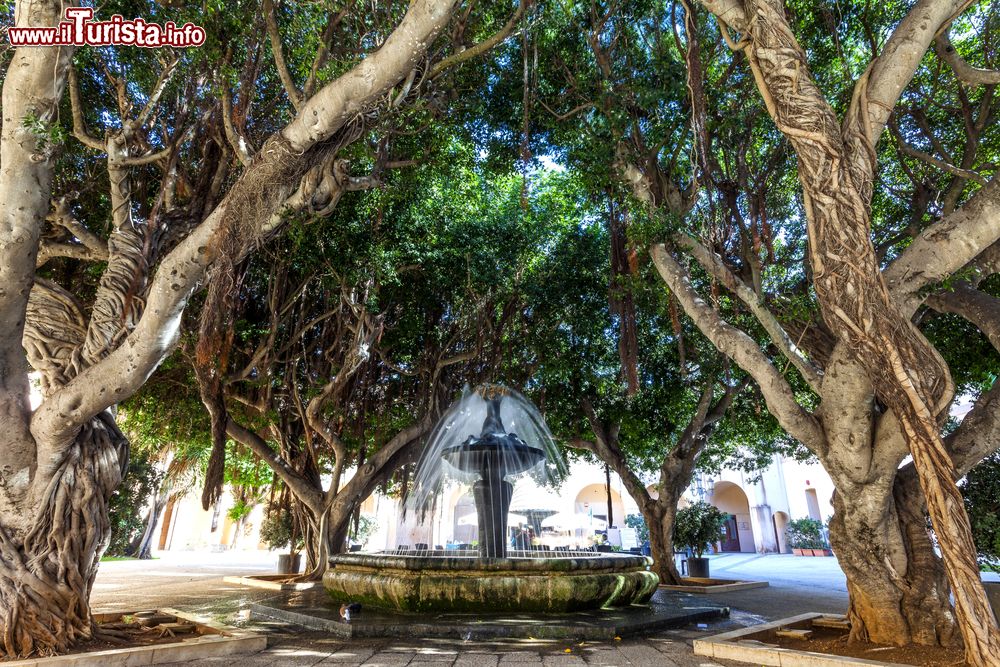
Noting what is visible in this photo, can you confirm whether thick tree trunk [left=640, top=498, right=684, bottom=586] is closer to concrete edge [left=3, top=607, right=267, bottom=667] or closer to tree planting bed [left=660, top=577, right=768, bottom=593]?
tree planting bed [left=660, top=577, right=768, bottom=593]

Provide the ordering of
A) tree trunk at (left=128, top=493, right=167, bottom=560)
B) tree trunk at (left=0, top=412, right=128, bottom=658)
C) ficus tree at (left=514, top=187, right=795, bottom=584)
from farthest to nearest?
tree trunk at (left=128, top=493, right=167, bottom=560)
ficus tree at (left=514, top=187, right=795, bottom=584)
tree trunk at (left=0, top=412, right=128, bottom=658)

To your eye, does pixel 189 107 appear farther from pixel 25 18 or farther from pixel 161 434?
pixel 161 434

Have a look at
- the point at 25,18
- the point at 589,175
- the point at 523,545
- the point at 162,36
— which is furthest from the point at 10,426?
the point at 523,545

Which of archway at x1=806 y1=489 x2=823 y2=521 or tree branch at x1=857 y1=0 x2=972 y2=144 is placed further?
archway at x1=806 y1=489 x2=823 y2=521

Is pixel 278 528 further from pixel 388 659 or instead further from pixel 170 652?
pixel 388 659

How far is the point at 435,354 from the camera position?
10328 millimetres

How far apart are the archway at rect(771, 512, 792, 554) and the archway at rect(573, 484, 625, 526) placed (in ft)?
24.7

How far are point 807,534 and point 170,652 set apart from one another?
981 inches

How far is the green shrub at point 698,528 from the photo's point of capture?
38.6 ft

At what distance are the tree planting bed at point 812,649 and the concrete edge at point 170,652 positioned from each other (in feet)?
11.8

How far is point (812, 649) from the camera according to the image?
174 inches

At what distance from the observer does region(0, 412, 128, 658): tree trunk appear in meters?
3.97

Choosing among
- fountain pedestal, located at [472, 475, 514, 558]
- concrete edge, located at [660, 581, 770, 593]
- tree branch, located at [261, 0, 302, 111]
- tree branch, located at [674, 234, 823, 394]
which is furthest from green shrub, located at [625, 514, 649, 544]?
tree branch, located at [261, 0, 302, 111]

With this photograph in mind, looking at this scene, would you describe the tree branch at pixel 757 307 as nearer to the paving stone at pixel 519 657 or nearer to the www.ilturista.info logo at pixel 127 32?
the paving stone at pixel 519 657
